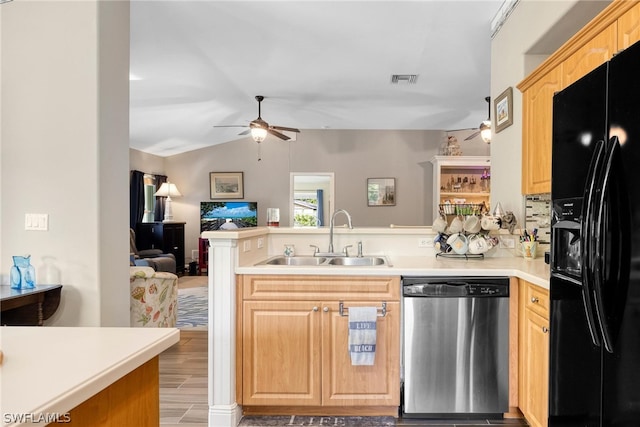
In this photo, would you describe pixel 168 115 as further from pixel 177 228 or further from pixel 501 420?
pixel 501 420

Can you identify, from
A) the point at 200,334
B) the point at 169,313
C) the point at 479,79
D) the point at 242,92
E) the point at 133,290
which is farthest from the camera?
the point at 242,92

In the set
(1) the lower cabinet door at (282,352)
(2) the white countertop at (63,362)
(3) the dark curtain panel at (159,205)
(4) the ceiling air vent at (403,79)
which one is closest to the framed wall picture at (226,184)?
(3) the dark curtain panel at (159,205)

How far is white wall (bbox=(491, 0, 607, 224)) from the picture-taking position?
2.44 metres

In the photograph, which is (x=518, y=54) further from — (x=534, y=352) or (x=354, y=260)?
(x=534, y=352)

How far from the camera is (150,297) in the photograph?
3.45 metres

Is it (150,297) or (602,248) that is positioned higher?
(602,248)

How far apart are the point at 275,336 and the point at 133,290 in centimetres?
171

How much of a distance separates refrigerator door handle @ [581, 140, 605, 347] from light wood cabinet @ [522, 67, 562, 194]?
119 centimetres

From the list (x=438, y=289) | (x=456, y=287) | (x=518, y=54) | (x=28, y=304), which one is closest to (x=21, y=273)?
(x=28, y=304)

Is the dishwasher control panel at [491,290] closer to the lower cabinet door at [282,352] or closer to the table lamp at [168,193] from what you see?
the lower cabinet door at [282,352]

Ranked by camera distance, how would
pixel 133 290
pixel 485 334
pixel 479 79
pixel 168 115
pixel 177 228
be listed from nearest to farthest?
pixel 485 334
pixel 133 290
pixel 479 79
pixel 168 115
pixel 177 228

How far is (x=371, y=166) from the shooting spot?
25.9 ft

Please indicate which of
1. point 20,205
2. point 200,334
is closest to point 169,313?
point 200,334

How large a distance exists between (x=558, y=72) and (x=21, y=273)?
3161 mm
